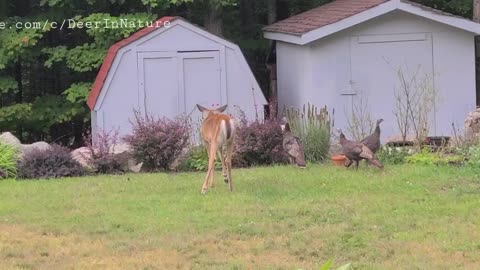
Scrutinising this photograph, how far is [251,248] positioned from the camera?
743cm

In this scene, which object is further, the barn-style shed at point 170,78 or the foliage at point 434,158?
the barn-style shed at point 170,78

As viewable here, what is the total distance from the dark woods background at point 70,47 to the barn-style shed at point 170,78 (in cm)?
142

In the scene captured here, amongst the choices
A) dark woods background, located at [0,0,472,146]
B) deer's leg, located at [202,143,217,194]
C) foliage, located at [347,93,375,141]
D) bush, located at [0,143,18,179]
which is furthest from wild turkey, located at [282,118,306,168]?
dark woods background, located at [0,0,472,146]

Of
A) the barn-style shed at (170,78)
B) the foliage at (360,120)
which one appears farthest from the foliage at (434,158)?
the barn-style shed at (170,78)

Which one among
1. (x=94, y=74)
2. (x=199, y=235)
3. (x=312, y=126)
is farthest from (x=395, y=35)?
(x=199, y=235)

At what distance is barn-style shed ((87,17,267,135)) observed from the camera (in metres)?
14.4

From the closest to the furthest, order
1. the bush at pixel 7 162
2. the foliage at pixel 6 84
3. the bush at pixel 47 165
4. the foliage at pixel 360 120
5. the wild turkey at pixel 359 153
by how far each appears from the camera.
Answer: the wild turkey at pixel 359 153, the bush at pixel 7 162, the bush at pixel 47 165, the foliage at pixel 360 120, the foliage at pixel 6 84

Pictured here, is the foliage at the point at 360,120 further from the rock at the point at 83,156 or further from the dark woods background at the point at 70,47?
the rock at the point at 83,156

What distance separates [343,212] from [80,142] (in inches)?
415

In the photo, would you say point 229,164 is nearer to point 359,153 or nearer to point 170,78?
point 359,153

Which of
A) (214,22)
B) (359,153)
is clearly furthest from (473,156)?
(214,22)

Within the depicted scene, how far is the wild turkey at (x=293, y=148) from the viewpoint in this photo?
11930 mm

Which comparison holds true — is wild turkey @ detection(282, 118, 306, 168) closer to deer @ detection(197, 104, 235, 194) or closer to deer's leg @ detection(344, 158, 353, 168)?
deer's leg @ detection(344, 158, 353, 168)

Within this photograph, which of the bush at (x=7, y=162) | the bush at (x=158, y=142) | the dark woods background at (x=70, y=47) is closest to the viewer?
the bush at (x=7, y=162)
